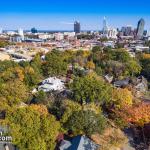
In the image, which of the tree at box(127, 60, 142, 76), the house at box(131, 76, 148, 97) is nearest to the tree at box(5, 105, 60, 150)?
the house at box(131, 76, 148, 97)

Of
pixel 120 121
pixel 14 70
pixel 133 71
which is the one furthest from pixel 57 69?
pixel 120 121

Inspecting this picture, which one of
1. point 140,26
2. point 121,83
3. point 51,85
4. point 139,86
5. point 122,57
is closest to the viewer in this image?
point 51,85

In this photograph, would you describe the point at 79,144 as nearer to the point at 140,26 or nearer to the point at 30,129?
the point at 30,129

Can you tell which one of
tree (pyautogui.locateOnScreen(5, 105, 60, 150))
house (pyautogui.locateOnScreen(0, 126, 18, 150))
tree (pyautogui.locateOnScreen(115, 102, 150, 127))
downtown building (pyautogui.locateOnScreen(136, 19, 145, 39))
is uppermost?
tree (pyautogui.locateOnScreen(5, 105, 60, 150))

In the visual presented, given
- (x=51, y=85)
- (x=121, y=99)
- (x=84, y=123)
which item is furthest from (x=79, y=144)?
(x=51, y=85)

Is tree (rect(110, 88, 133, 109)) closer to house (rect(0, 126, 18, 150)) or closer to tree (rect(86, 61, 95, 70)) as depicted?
house (rect(0, 126, 18, 150))

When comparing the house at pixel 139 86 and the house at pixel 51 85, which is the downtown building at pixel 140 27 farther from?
the house at pixel 51 85
